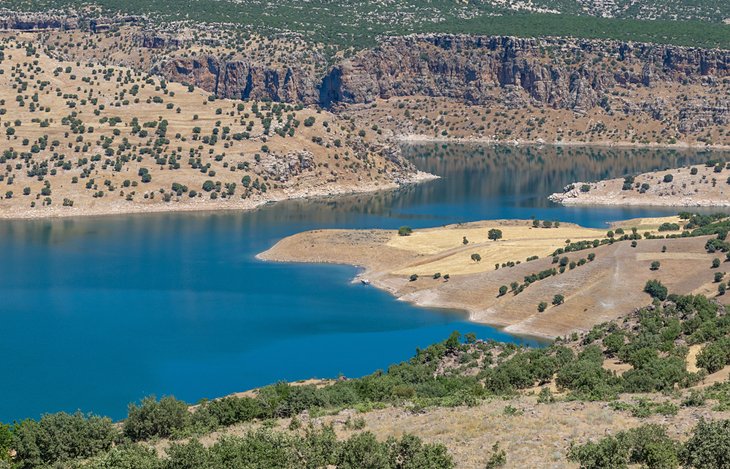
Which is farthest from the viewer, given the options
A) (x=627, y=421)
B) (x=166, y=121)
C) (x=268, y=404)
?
(x=166, y=121)

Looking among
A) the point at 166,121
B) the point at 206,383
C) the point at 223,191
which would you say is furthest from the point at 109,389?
the point at 166,121

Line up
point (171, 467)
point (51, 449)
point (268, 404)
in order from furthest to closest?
point (268, 404) → point (51, 449) → point (171, 467)

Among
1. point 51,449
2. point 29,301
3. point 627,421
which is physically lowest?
point 29,301

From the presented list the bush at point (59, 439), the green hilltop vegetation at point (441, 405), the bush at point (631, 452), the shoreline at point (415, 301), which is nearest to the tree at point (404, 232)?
the shoreline at point (415, 301)

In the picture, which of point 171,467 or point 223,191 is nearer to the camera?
point 171,467

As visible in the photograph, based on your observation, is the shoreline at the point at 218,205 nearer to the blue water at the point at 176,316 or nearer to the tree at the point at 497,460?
the blue water at the point at 176,316

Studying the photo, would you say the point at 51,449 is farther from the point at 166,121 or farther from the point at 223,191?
the point at 166,121

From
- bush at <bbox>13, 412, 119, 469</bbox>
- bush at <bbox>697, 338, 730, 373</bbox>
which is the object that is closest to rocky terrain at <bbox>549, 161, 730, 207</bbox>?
bush at <bbox>697, 338, 730, 373</bbox>

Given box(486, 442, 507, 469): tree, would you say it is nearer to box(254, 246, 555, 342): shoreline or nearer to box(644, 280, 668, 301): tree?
box(254, 246, 555, 342): shoreline
